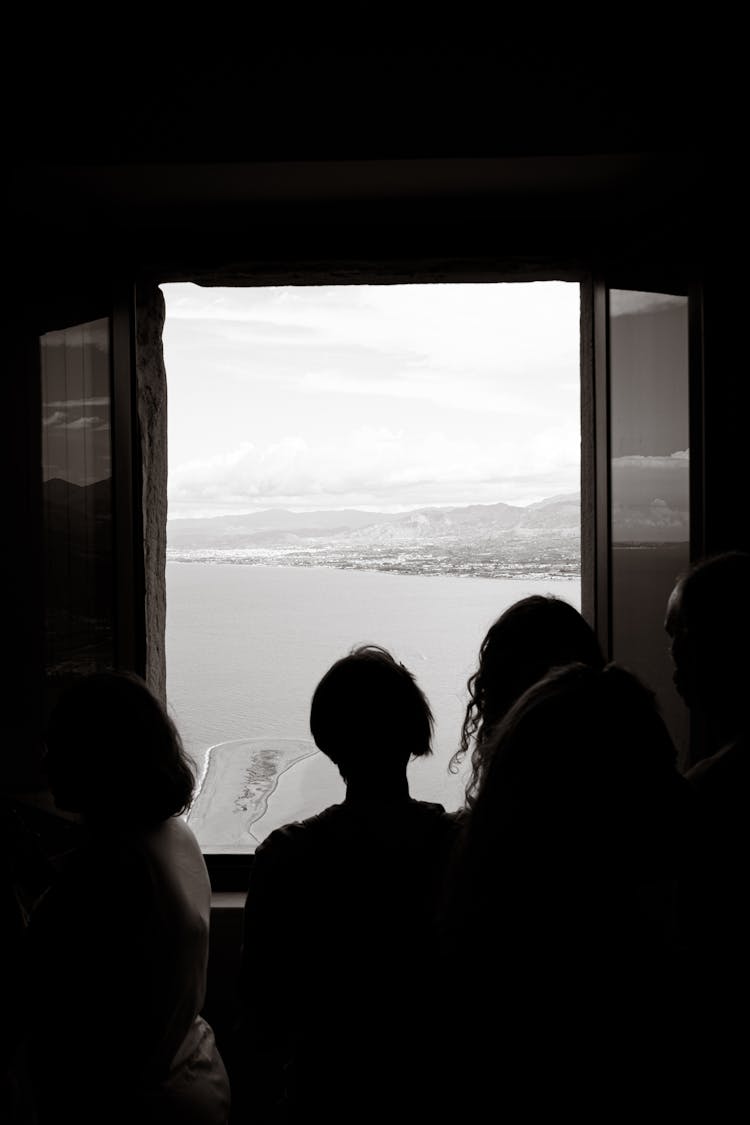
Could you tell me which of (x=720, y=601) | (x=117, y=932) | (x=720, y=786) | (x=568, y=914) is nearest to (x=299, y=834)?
(x=117, y=932)

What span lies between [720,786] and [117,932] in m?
0.72

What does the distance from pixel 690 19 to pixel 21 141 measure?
1.29m

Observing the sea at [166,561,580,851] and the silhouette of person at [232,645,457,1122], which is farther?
the sea at [166,561,580,851]

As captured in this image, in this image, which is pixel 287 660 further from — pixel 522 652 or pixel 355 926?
pixel 355 926

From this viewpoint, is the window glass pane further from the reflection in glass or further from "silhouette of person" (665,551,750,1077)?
the reflection in glass

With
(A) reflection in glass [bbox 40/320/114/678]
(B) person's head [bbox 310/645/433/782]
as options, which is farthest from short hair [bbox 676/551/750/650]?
(A) reflection in glass [bbox 40/320/114/678]

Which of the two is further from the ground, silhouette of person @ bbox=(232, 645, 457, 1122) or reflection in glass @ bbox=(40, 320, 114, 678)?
reflection in glass @ bbox=(40, 320, 114, 678)

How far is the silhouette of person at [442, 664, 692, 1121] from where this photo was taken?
0.77 metres

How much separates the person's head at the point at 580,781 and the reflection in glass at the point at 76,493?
154 cm

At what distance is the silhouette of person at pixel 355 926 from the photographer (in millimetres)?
1016

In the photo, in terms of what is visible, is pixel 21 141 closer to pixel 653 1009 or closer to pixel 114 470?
pixel 114 470

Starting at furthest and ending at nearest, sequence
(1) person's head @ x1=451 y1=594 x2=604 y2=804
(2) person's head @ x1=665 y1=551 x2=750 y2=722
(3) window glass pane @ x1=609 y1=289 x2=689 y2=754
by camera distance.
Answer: (3) window glass pane @ x1=609 y1=289 x2=689 y2=754 → (1) person's head @ x1=451 y1=594 x2=604 y2=804 → (2) person's head @ x1=665 y1=551 x2=750 y2=722

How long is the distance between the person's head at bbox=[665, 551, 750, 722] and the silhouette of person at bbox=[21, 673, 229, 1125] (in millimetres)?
677

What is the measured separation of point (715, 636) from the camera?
45.7 inches
